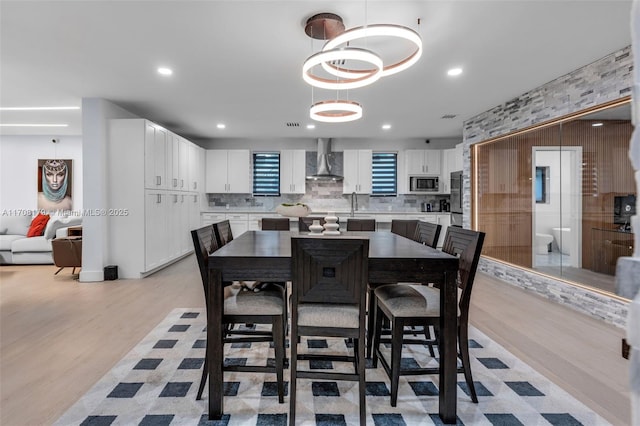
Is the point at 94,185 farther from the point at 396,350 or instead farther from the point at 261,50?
the point at 396,350

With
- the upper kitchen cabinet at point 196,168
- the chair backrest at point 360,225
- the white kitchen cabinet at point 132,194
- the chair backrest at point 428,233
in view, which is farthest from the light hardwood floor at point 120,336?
the upper kitchen cabinet at point 196,168

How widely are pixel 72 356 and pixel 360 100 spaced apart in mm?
4170

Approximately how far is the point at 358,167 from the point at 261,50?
14.5 ft

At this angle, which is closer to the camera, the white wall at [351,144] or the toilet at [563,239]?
the toilet at [563,239]

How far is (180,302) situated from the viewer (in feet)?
12.2

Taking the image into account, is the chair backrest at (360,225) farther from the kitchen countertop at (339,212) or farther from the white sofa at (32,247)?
the white sofa at (32,247)

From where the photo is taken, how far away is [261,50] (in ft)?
10.3

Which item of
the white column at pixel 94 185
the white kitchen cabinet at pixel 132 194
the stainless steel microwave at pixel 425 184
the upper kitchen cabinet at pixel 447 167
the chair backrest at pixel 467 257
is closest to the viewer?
the chair backrest at pixel 467 257

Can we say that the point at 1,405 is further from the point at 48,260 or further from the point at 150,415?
the point at 48,260

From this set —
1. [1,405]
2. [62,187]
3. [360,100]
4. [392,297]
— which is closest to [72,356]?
[1,405]

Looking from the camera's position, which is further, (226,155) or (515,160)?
(226,155)

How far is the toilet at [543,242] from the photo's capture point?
13.4ft

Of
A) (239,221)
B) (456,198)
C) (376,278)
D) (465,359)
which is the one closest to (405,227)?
(465,359)

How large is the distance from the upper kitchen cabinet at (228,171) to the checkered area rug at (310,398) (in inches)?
206
